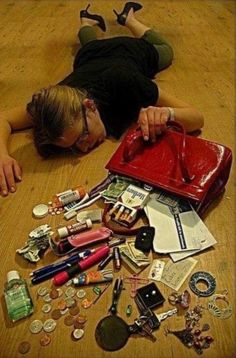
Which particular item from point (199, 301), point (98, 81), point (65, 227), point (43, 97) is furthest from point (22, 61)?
point (199, 301)

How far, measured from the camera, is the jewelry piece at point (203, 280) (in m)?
0.85

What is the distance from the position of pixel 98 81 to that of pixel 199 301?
0.78 metres

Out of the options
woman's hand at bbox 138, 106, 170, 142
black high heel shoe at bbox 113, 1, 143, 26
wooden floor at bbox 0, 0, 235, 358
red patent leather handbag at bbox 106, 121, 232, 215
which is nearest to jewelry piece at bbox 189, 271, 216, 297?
wooden floor at bbox 0, 0, 235, 358

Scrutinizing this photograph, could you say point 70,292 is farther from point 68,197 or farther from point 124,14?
point 124,14

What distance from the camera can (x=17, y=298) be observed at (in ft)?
2.74

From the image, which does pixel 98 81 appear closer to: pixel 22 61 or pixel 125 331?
pixel 22 61

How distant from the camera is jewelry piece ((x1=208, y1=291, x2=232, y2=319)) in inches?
32.0

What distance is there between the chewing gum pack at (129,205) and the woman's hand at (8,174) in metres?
0.33

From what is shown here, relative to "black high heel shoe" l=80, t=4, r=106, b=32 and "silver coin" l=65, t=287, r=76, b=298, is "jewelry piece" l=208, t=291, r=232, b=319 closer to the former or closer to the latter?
"silver coin" l=65, t=287, r=76, b=298

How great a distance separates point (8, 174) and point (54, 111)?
0.23 m

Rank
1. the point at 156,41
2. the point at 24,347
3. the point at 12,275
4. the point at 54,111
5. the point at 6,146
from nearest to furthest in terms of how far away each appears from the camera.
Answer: the point at 24,347, the point at 12,275, the point at 54,111, the point at 6,146, the point at 156,41

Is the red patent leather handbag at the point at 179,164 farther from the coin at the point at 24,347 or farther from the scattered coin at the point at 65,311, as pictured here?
the coin at the point at 24,347

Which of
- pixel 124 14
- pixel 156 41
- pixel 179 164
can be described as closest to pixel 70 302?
pixel 179 164

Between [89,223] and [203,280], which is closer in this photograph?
[203,280]
